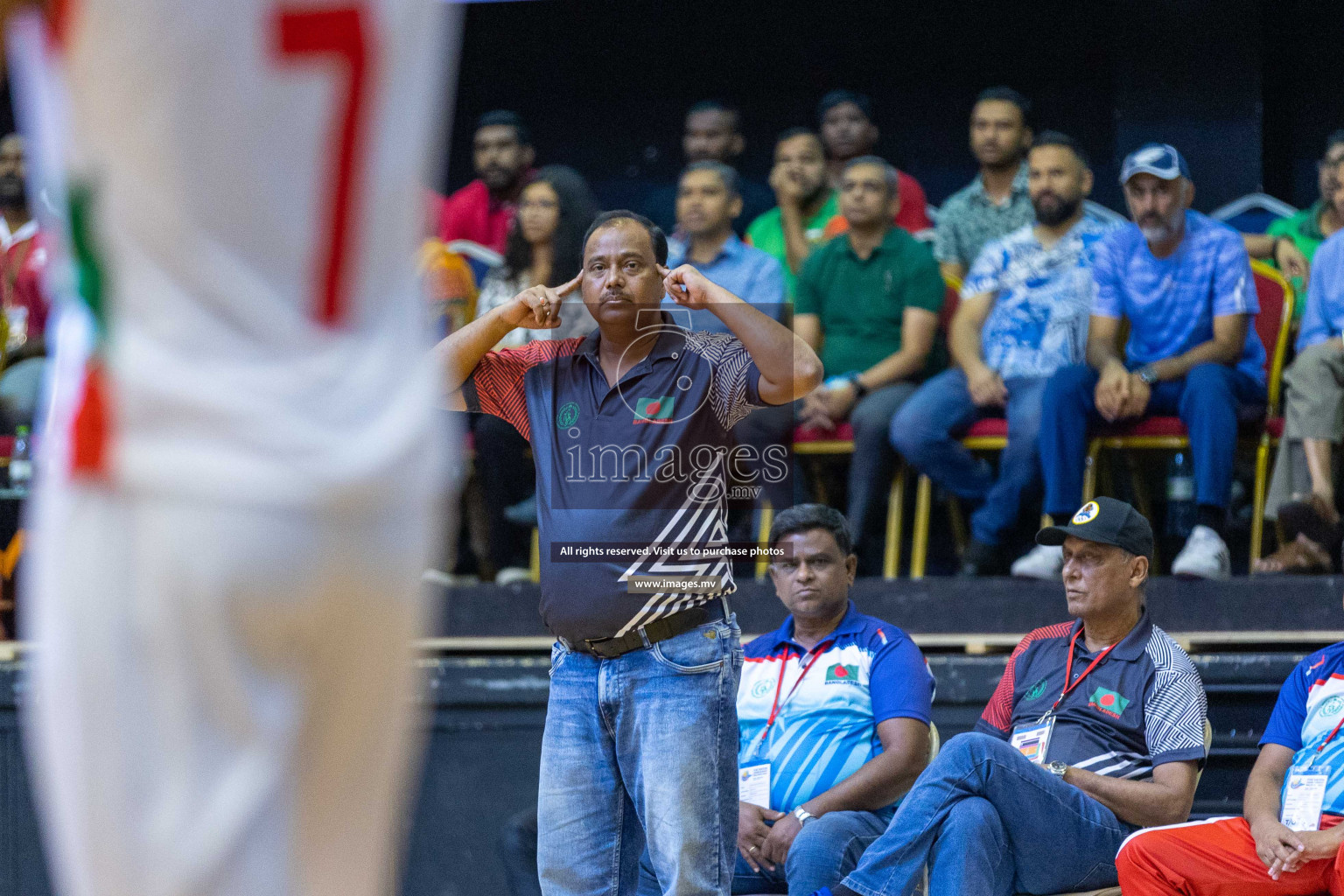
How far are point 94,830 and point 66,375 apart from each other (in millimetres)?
318

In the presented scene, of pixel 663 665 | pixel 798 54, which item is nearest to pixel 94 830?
pixel 663 665

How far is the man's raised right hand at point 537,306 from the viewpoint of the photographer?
10.6 ft

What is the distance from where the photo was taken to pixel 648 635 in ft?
10.1

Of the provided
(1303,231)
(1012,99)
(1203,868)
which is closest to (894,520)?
(1012,99)

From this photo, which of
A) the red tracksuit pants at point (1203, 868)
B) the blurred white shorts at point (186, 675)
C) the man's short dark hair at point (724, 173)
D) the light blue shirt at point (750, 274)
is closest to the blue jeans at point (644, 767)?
the red tracksuit pants at point (1203, 868)

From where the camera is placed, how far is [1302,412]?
498 cm

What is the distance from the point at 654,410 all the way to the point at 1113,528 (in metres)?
1.42

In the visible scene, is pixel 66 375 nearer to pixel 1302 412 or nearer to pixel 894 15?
pixel 1302 412

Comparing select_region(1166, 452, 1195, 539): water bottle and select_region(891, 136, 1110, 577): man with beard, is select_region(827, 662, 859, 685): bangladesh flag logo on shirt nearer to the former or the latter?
select_region(891, 136, 1110, 577): man with beard

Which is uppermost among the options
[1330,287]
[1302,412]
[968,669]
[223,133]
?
[1330,287]

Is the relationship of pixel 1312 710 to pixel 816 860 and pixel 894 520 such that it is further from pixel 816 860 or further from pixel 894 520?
pixel 894 520

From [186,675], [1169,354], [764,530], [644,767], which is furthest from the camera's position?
[764,530]

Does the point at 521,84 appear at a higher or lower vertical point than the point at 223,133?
higher

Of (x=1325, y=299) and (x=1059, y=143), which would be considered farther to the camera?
(x=1059, y=143)
